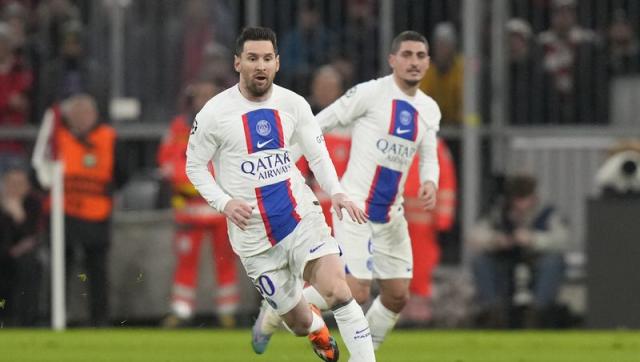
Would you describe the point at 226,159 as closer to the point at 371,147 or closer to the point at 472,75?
the point at 371,147

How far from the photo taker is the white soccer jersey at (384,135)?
11.8 m

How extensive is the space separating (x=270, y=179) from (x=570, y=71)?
7.83 metres

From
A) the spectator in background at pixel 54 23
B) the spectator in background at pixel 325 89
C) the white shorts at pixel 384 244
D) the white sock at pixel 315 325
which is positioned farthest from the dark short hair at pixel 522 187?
the white sock at pixel 315 325

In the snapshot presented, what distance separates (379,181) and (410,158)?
10.4 inches

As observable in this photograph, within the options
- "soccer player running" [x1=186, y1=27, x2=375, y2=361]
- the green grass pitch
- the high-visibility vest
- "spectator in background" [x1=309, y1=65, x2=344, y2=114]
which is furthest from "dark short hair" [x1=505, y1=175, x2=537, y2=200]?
"soccer player running" [x1=186, y1=27, x2=375, y2=361]

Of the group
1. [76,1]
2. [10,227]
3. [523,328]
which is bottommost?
[523,328]

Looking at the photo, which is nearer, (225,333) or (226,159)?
(226,159)

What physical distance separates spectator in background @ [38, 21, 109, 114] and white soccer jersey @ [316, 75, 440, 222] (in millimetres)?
5982

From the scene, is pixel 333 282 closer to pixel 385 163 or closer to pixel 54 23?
pixel 385 163

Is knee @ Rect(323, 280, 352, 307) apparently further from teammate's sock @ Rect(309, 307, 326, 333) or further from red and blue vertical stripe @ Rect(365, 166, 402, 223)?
red and blue vertical stripe @ Rect(365, 166, 402, 223)

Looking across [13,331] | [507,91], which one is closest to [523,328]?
[507,91]

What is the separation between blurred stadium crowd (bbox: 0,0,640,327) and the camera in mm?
17453

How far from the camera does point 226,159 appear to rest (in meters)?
10.4

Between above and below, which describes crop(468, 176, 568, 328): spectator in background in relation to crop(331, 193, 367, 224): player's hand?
below
